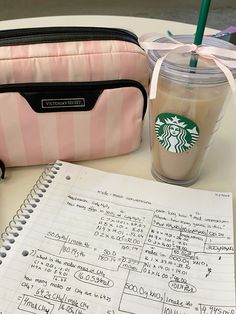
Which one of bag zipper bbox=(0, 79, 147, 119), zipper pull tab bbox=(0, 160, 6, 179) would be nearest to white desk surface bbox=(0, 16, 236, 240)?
zipper pull tab bbox=(0, 160, 6, 179)

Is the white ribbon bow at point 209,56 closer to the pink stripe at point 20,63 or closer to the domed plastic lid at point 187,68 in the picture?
A: the domed plastic lid at point 187,68

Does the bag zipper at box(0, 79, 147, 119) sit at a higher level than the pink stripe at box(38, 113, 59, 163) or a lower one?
higher

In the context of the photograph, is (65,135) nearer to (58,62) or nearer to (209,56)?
(58,62)

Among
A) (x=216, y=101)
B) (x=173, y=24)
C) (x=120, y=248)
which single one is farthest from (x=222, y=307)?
(x=173, y=24)

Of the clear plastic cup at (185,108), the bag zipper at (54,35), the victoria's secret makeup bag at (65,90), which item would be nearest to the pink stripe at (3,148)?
the victoria's secret makeup bag at (65,90)

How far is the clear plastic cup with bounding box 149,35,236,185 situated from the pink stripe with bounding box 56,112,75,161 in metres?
0.12

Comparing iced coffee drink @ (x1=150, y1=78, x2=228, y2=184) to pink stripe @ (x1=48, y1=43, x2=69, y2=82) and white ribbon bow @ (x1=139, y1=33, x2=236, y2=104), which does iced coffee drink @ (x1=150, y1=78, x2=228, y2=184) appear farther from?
pink stripe @ (x1=48, y1=43, x2=69, y2=82)

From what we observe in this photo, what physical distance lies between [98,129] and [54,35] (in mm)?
144

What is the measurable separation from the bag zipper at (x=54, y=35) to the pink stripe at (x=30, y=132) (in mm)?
78

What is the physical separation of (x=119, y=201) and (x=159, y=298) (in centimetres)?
16

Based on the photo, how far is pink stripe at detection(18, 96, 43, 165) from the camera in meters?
0.58

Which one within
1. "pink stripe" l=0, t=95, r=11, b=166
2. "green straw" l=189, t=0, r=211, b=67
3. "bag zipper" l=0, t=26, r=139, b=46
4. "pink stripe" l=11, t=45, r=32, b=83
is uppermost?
"green straw" l=189, t=0, r=211, b=67

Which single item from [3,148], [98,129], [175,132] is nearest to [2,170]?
[3,148]

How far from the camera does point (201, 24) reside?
52 centimetres
